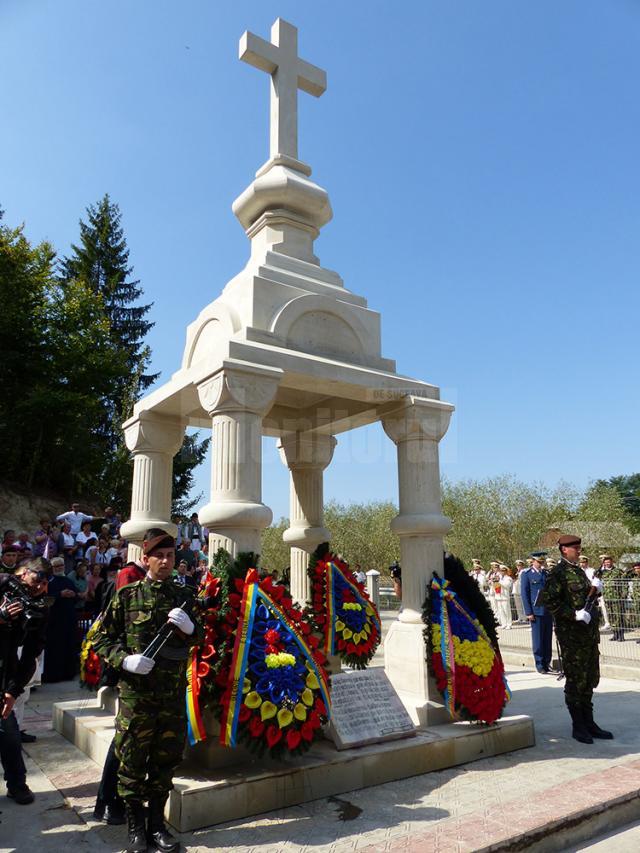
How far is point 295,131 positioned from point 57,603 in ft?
23.3

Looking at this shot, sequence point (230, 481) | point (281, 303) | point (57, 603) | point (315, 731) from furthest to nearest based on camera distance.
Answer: point (57, 603) → point (281, 303) → point (230, 481) → point (315, 731)

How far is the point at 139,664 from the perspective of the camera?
3229mm

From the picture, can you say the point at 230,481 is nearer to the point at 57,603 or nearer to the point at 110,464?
the point at 57,603

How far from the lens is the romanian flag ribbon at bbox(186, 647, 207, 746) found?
150 inches

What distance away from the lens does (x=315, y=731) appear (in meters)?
4.03

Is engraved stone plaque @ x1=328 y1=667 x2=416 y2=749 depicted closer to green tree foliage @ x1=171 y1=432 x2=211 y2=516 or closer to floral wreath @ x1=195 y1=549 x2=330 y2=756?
floral wreath @ x1=195 y1=549 x2=330 y2=756

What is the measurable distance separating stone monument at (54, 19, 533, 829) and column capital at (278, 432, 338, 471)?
0.7 inches

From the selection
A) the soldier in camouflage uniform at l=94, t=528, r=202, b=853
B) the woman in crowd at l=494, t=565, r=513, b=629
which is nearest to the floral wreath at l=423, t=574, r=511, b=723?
the soldier in camouflage uniform at l=94, t=528, r=202, b=853

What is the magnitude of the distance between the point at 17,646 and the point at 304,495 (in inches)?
140

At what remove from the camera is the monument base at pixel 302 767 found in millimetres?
3570

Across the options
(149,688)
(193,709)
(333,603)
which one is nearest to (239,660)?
(193,709)

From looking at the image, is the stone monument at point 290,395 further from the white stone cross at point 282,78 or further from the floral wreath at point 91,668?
the floral wreath at point 91,668

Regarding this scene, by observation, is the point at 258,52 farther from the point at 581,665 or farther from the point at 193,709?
the point at 581,665

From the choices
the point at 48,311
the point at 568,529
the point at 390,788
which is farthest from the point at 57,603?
the point at 568,529
